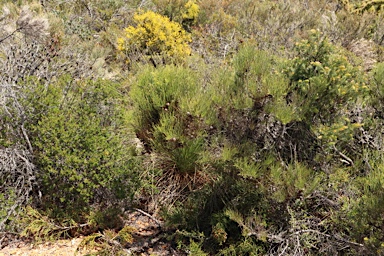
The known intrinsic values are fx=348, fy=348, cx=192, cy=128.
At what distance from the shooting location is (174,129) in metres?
3.42

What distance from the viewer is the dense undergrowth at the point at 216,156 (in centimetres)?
323

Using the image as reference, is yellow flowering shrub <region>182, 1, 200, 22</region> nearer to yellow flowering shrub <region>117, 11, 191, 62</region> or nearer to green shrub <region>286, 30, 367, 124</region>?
yellow flowering shrub <region>117, 11, 191, 62</region>

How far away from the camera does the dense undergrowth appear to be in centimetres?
323

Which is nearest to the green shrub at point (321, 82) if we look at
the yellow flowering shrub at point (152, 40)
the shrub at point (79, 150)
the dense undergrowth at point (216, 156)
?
the dense undergrowth at point (216, 156)

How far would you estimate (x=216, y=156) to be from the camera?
3.56m

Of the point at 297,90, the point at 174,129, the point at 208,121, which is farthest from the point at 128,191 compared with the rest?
the point at 297,90

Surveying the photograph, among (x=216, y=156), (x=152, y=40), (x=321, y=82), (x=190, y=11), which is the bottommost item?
(x=216, y=156)

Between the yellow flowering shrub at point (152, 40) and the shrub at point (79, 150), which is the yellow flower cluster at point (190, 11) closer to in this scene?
the yellow flowering shrub at point (152, 40)

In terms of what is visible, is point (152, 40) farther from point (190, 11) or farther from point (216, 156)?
point (216, 156)

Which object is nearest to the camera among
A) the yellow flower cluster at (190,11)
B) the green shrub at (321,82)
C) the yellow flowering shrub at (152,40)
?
the green shrub at (321,82)

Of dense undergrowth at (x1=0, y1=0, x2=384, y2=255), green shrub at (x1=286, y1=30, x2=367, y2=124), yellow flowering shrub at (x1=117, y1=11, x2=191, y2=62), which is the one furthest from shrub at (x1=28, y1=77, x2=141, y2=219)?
yellow flowering shrub at (x1=117, y1=11, x2=191, y2=62)

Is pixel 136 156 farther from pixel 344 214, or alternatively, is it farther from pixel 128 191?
pixel 344 214

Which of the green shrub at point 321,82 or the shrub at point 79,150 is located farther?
the shrub at point 79,150

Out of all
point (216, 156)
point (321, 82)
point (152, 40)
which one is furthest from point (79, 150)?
point (152, 40)
